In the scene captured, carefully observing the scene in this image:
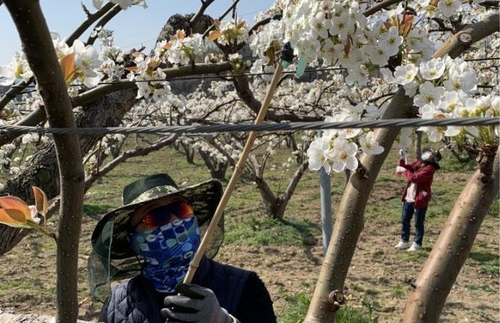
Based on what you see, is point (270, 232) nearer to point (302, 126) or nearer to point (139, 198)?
point (139, 198)

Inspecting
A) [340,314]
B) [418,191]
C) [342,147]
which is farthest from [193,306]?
[418,191]

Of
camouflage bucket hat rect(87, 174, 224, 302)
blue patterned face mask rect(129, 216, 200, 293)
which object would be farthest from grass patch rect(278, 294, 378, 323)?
blue patterned face mask rect(129, 216, 200, 293)

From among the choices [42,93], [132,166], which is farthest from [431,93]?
[132,166]

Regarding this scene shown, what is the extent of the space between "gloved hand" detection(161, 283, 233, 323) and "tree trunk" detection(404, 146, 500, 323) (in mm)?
588

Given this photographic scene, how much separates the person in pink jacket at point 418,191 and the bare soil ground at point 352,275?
23 cm

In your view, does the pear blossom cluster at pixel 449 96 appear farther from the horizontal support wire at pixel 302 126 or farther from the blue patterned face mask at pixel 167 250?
the blue patterned face mask at pixel 167 250

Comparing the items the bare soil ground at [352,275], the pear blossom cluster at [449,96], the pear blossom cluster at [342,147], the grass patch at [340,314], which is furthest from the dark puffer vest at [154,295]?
the bare soil ground at [352,275]

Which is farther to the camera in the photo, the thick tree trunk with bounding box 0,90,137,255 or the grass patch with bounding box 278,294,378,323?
the grass patch with bounding box 278,294,378,323

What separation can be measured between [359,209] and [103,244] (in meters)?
0.80

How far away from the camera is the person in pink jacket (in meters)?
6.51

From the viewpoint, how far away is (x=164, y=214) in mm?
1722

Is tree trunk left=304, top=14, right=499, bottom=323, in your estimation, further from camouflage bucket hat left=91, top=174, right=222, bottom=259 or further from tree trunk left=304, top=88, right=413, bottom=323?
camouflage bucket hat left=91, top=174, right=222, bottom=259

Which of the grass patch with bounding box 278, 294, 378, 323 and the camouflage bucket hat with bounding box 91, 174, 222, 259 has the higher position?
the camouflage bucket hat with bounding box 91, 174, 222, 259

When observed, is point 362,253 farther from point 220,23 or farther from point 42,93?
point 42,93
